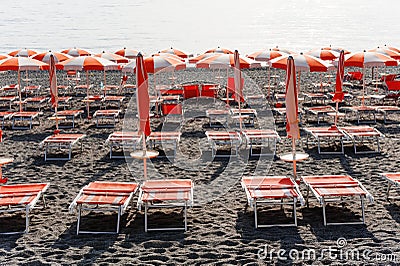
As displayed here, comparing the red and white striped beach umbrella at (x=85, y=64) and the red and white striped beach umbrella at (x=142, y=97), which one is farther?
the red and white striped beach umbrella at (x=85, y=64)

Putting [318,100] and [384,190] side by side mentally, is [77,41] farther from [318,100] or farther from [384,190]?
[384,190]

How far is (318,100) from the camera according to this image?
18234 millimetres

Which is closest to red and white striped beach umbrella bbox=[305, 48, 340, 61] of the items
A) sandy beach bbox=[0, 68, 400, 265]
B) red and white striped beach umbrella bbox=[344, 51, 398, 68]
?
red and white striped beach umbrella bbox=[344, 51, 398, 68]

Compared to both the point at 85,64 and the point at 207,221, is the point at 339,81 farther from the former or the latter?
the point at 85,64

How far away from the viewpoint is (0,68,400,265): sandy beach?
5.83m

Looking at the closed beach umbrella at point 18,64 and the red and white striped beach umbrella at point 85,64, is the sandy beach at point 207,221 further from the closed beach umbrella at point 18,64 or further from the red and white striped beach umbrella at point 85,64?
the red and white striped beach umbrella at point 85,64

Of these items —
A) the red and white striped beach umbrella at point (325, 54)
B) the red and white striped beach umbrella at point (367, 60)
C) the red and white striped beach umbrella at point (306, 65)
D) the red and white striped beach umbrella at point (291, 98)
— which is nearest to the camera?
the red and white striped beach umbrella at point (291, 98)

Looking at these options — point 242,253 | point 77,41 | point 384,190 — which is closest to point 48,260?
point 242,253

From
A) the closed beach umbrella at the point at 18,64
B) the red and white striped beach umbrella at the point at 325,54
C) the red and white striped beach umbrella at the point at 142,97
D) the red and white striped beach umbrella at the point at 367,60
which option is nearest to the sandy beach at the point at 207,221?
the red and white striped beach umbrella at the point at 142,97

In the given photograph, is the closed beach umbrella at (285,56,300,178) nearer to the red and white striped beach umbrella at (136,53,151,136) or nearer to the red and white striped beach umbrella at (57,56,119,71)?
the red and white striped beach umbrella at (136,53,151,136)

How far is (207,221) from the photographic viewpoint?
6.95 meters

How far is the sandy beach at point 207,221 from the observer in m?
5.83

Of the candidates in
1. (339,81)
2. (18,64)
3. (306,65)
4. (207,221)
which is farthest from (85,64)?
(207,221)

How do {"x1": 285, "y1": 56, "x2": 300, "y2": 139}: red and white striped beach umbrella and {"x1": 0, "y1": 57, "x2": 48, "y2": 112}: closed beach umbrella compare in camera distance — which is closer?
{"x1": 285, "y1": 56, "x2": 300, "y2": 139}: red and white striped beach umbrella
